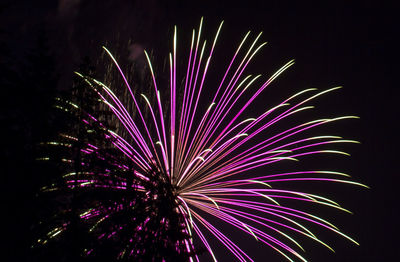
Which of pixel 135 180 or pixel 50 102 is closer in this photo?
pixel 135 180

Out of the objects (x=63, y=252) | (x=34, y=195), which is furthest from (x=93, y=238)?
(x=34, y=195)

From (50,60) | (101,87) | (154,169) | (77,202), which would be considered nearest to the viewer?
(77,202)

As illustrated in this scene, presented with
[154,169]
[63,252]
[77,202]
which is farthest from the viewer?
[154,169]

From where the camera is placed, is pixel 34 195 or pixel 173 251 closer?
pixel 173 251

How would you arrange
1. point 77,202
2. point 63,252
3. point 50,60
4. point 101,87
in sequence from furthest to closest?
1. point 50,60
2. point 101,87
3. point 77,202
4. point 63,252

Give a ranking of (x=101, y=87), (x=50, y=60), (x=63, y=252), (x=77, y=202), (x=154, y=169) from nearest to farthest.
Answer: (x=63, y=252) → (x=77, y=202) → (x=154, y=169) → (x=101, y=87) → (x=50, y=60)

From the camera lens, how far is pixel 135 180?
10.6m

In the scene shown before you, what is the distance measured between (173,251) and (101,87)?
6.65 meters

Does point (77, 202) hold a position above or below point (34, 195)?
below

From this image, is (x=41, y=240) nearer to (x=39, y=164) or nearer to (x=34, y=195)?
(x=34, y=195)

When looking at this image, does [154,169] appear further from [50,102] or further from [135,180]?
[50,102]

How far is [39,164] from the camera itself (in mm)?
11094

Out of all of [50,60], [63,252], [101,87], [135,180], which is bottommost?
[63,252]

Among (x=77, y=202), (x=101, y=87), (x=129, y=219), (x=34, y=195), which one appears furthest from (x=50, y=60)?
(x=129, y=219)
